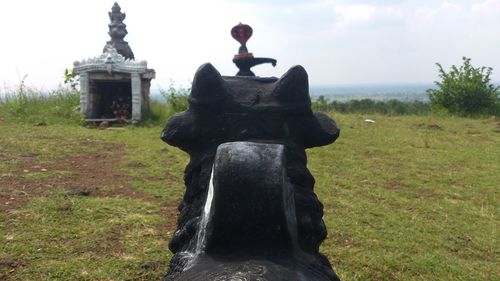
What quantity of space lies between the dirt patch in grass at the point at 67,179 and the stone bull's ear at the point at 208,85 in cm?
423

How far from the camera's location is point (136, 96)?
1186 centimetres

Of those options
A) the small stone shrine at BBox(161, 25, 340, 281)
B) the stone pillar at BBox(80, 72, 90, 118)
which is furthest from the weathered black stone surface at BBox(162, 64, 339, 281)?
the stone pillar at BBox(80, 72, 90, 118)

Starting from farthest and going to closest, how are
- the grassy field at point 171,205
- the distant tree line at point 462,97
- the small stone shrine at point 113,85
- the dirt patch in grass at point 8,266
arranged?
the distant tree line at point 462,97, the small stone shrine at point 113,85, the grassy field at point 171,205, the dirt patch in grass at point 8,266

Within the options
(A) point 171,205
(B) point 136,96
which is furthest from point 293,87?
(B) point 136,96

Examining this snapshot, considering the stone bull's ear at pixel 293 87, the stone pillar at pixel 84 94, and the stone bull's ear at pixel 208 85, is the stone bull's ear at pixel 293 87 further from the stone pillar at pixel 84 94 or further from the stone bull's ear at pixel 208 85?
the stone pillar at pixel 84 94

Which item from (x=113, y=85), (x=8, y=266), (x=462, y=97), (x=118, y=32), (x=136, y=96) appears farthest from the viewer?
(x=462, y=97)

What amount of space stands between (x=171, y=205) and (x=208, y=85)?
4070mm

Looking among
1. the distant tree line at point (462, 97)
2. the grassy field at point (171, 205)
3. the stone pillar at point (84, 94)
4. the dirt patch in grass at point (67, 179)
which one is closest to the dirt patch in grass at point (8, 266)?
the grassy field at point (171, 205)

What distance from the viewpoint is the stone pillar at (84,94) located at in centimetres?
1181

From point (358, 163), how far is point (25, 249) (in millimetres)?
5659

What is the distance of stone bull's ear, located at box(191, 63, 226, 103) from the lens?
6.28 feet

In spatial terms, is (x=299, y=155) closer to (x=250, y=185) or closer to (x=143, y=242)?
(x=250, y=185)

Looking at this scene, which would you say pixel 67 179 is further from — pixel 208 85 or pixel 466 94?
pixel 466 94

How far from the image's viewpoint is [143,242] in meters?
4.57
